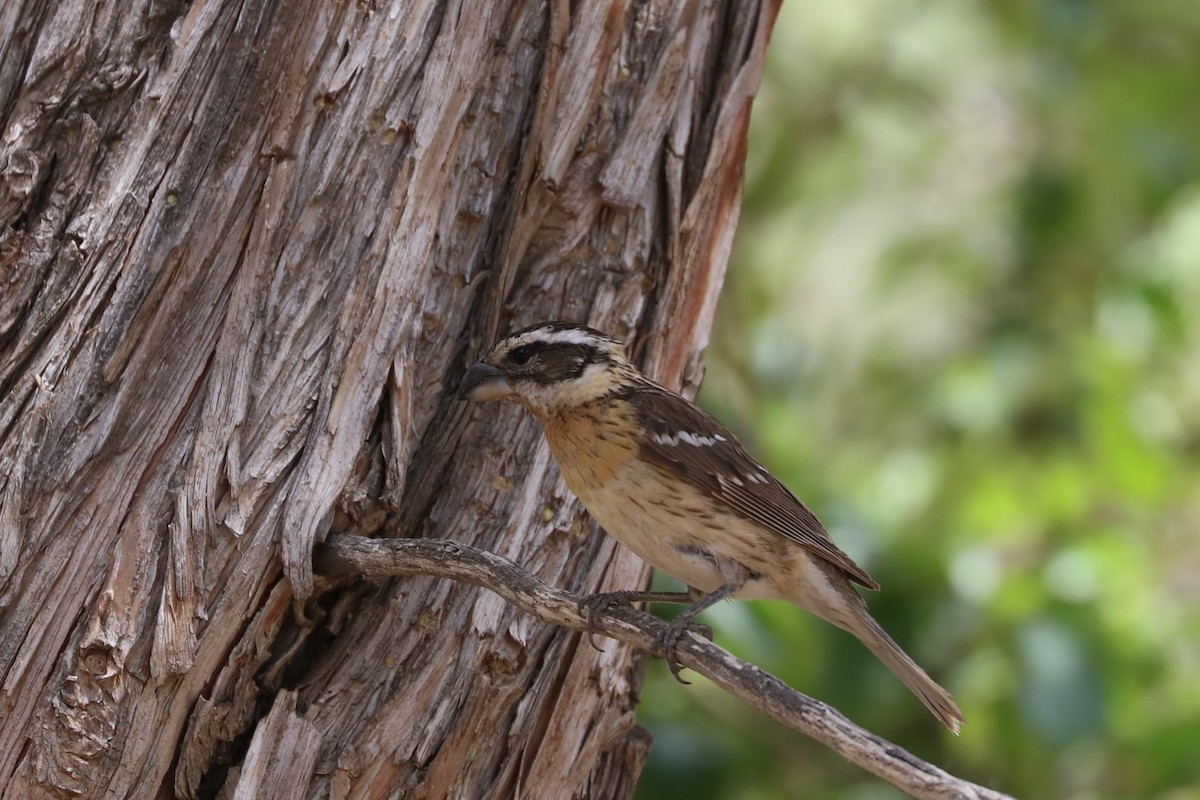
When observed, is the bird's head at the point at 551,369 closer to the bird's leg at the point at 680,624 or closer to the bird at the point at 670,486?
the bird at the point at 670,486

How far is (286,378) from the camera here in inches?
140

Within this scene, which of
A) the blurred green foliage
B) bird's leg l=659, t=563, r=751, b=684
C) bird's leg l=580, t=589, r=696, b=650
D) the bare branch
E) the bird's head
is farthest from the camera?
the blurred green foliage

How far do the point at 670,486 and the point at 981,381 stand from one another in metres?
3.27

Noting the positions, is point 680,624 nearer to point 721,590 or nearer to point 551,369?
point 721,590

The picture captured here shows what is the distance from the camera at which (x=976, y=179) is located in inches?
348

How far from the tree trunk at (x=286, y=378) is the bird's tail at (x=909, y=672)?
2.68 feet

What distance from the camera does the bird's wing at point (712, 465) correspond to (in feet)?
13.4

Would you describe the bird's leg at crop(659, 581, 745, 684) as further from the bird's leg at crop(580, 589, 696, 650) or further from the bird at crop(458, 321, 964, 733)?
the bird's leg at crop(580, 589, 696, 650)

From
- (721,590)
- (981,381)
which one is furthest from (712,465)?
(981,381)

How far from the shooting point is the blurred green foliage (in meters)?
5.00

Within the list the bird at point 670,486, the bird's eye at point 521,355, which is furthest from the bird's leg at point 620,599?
the bird's eye at point 521,355

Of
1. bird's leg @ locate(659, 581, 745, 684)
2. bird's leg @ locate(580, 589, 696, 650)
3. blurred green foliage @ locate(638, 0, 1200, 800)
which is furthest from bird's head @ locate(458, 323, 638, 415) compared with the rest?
blurred green foliage @ locate(638, 0, 1200, 800)

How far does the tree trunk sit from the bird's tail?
82 centimetres

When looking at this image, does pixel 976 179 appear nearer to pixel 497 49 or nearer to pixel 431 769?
pixel 497 49
